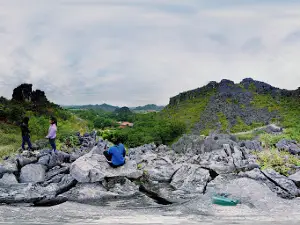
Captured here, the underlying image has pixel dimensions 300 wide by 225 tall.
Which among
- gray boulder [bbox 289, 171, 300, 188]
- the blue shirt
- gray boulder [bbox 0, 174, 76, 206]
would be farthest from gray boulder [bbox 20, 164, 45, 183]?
gray boulder [bbox 289, 171, 300, 188]

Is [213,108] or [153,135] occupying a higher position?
[213,108]

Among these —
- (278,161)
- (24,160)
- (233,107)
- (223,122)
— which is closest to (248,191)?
(278,161)

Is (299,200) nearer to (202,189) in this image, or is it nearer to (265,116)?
(202,189)

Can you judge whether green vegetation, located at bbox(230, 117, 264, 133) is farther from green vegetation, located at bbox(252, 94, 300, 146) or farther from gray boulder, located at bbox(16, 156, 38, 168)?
gray boulder, located at bbox(16, 156, 38, 168)

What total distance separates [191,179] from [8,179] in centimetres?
556

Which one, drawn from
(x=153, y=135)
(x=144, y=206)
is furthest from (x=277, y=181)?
(x=153, y=135)

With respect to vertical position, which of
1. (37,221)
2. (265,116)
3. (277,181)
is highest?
(265,116)

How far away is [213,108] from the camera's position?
6312cm

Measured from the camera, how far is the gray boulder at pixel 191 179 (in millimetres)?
11755

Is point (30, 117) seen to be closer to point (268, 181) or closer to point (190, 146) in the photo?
point (190, 146)

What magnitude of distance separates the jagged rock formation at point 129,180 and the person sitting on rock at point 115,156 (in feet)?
0.63

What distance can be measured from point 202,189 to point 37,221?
5.01 m

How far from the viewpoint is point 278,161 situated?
13500 mm

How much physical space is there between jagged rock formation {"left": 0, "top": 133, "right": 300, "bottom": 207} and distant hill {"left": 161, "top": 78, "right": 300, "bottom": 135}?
37.6 metres
